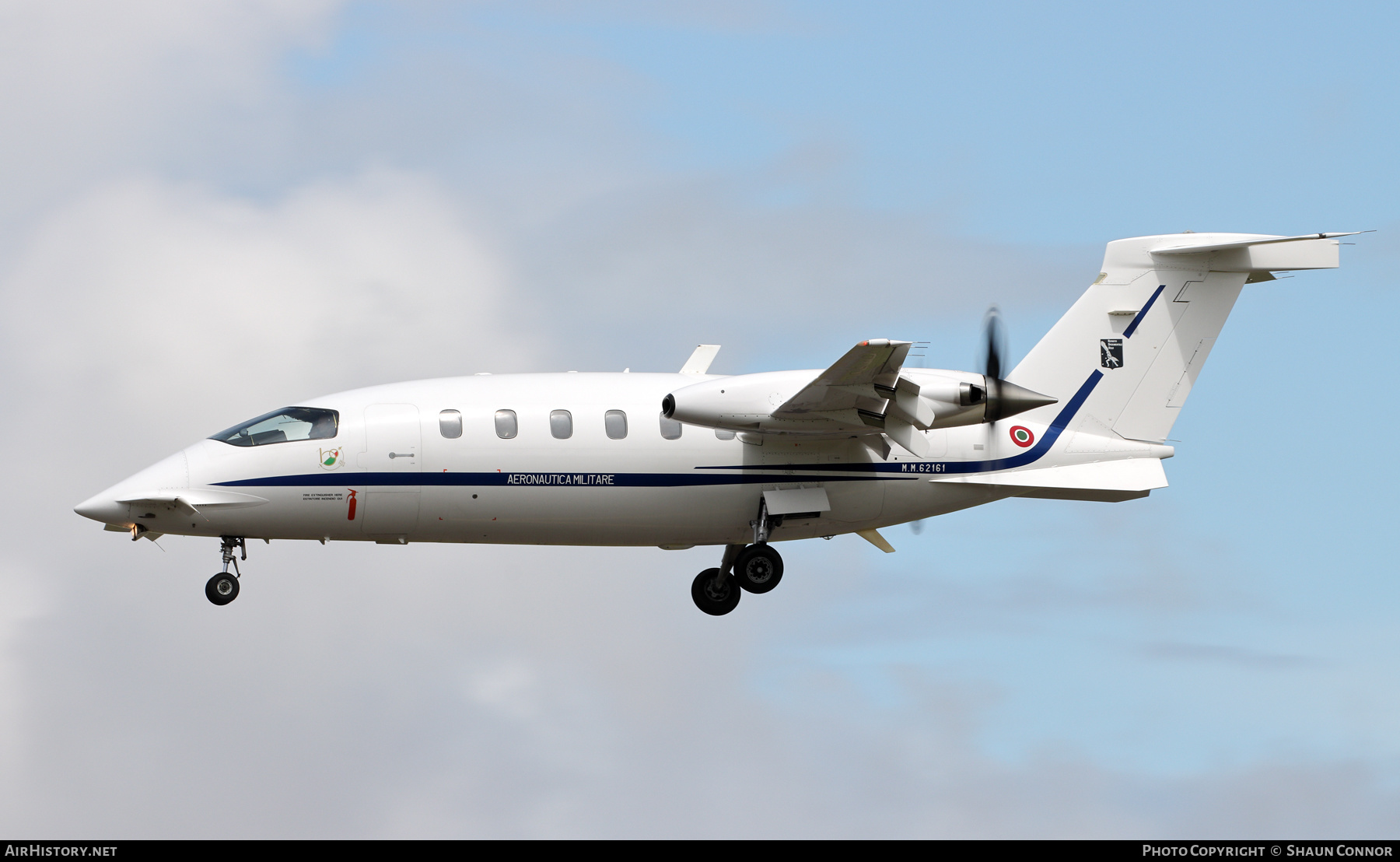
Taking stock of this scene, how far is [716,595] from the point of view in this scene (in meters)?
30.2

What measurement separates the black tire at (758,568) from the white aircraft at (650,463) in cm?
3

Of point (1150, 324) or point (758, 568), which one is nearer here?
point (758, 568)

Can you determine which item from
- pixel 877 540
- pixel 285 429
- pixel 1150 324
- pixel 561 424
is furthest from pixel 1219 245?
pixel 285 429

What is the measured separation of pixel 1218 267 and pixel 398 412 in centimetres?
1536

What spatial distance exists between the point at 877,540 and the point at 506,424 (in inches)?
300

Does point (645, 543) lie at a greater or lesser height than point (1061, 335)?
lesser

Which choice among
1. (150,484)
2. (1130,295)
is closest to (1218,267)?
(1130,295)

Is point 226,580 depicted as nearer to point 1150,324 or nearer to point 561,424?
point 561,424

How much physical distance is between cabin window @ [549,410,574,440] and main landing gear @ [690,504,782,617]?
3563 mm

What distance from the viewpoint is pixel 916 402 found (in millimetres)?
26859

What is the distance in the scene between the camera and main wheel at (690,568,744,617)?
1188 inches

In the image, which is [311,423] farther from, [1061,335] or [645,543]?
[1061,335]

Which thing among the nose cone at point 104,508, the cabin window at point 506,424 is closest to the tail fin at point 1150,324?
the cabin window at point 506,424

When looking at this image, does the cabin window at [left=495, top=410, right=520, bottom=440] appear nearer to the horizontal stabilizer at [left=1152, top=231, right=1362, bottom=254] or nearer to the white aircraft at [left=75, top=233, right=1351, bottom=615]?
the white aircraft at [left=75, top=233, right=1351, bottom=615]
